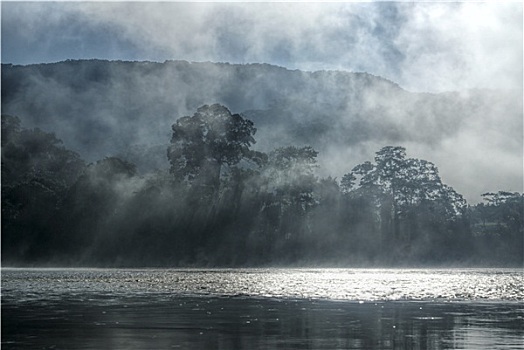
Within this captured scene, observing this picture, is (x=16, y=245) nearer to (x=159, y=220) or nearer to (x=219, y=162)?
(x=159, y=220)

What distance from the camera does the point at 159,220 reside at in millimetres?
167125

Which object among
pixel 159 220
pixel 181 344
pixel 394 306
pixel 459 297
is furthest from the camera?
pixel 159 220

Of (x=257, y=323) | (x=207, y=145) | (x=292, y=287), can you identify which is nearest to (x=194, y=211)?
(x=207, y=145)

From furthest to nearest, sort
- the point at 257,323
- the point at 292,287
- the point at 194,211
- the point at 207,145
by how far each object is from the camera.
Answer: the point at 207,145, the point at 194,211, the point at 292,287, the point at 257,323

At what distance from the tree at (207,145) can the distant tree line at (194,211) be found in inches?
8.3

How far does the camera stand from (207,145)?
568ft

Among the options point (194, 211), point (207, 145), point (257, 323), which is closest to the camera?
point (257, 323)

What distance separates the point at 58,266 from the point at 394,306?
420ft

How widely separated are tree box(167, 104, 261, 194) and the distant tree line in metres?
0.21

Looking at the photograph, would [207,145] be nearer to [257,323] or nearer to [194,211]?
[194,211]

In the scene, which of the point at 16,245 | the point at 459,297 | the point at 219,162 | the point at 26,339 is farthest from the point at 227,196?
the point at 26,339

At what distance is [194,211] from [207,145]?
14.6m

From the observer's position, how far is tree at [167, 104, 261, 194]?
173 meters

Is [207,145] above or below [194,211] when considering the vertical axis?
above
